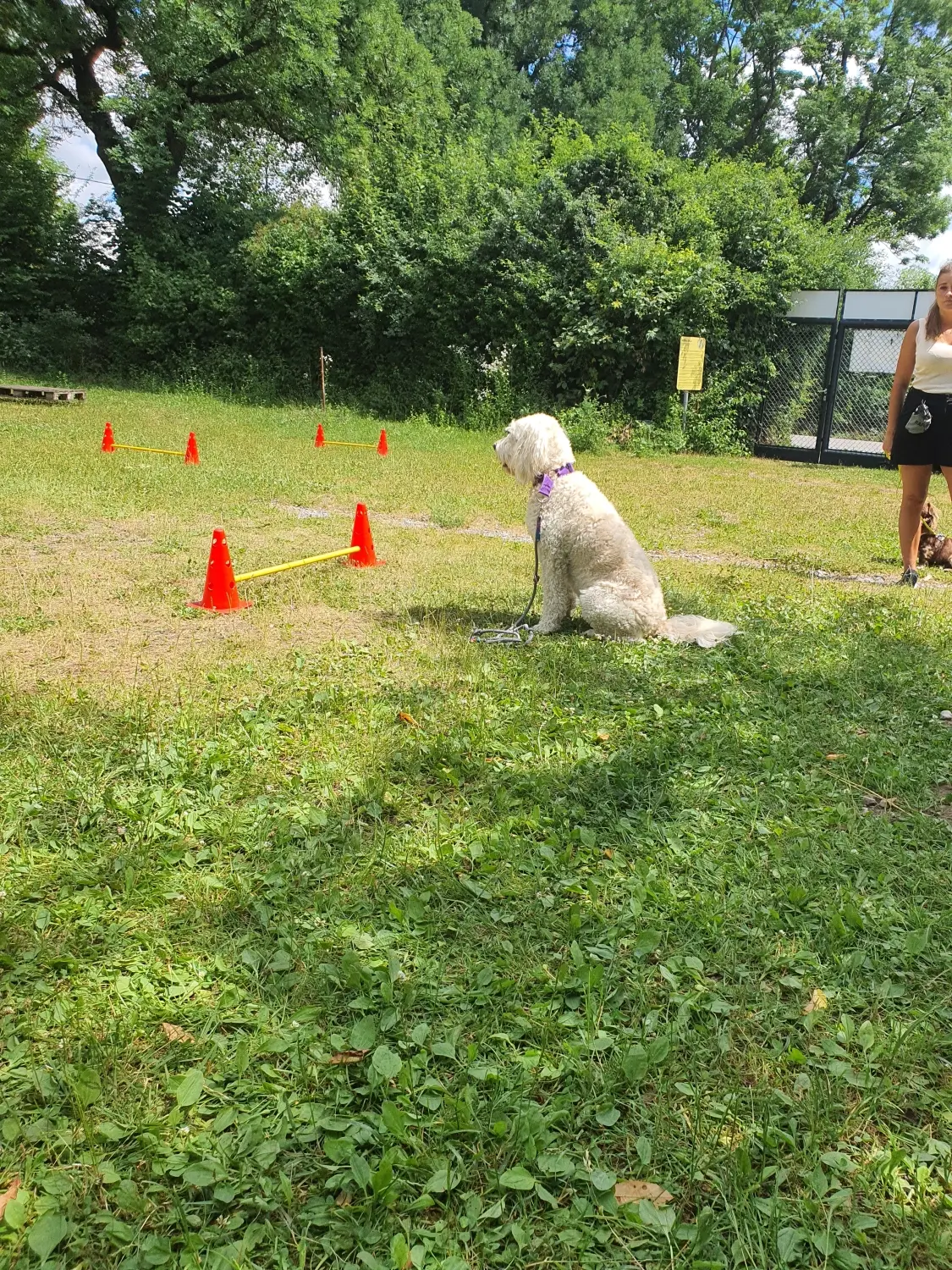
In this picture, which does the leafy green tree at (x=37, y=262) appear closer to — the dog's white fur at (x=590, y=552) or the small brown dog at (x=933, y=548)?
the dog's white fur at (x=590, y=552)

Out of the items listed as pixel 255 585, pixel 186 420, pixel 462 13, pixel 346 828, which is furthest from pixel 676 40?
pixel 346 828

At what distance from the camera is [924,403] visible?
5480 millimetres

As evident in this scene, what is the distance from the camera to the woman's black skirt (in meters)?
5.46

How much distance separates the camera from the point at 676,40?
3406cm

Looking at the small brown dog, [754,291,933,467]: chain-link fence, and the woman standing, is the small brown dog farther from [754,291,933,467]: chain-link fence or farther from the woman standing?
[754,291,933,467]: chain-link fence

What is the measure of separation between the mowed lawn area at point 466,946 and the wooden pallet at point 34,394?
13.5 metres

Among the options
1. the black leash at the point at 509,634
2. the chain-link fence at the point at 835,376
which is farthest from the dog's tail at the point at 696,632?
the chain-link fence at the point at 835,376

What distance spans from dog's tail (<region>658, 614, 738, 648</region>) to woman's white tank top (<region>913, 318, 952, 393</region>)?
2405mm

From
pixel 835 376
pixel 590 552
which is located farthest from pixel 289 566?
pixel 835 376

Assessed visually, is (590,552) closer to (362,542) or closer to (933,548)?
(362,542)

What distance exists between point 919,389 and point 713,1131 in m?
5.37

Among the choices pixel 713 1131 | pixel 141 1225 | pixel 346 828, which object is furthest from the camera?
pixel 346 828

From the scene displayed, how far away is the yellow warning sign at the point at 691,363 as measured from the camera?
14.9 metres

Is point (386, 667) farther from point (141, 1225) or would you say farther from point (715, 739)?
point (141, 1225)
